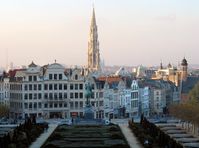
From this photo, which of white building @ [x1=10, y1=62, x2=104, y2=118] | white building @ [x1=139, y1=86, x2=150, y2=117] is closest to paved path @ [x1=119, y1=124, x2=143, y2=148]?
white building @ [x1=10, y1=62, x2=104, y2=118]

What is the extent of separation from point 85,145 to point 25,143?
18.4 ft

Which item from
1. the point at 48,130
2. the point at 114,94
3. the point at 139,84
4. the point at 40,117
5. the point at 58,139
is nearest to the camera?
the point at 58,139

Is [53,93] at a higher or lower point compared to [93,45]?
lower

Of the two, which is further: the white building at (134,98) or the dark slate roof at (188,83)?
the dark slate roof at (188,83)

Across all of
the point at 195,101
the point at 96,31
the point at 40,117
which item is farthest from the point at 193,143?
the point at 96,31

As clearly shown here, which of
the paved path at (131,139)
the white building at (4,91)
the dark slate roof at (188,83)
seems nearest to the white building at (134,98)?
the dark slate roof at (188,83)

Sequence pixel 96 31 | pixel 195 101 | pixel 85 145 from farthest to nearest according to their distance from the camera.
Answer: pixel 96 31, pixel 195 101, pixel 85 145

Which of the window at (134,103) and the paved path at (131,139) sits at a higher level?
the window at (134,103)

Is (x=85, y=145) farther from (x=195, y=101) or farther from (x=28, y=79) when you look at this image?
(x=28, y=79)

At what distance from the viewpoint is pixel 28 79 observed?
12638 cm

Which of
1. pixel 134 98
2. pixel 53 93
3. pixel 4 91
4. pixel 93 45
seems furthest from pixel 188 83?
pixel 4 91

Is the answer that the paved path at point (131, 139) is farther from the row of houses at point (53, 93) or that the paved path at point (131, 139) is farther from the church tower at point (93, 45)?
the church tower at point (93, 45)

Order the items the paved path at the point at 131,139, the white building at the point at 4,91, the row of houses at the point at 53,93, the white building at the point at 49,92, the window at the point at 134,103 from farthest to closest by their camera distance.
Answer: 1. the window at the point at 134,103
2. the white building at the point at 4,91
3. the row of houses at the point at 53,93
4. the white building at the point at 49,92
5. the paved path at the point at 131,139

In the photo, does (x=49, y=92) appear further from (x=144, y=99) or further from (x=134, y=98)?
(x=144, y=99)
